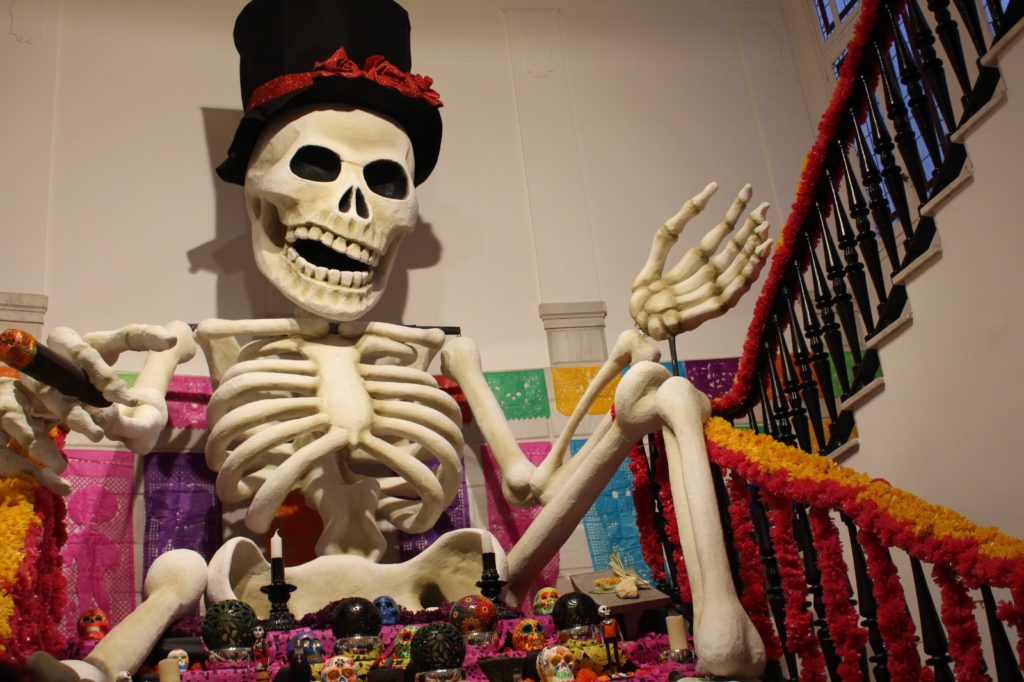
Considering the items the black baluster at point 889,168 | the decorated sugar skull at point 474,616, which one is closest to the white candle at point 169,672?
the decorated sugar skull at point 474,616

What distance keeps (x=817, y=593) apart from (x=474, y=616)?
3.81 feet

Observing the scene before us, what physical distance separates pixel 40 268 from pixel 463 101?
2601 millimetres

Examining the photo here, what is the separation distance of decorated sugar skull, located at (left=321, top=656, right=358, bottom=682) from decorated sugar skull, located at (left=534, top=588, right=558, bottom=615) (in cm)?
107

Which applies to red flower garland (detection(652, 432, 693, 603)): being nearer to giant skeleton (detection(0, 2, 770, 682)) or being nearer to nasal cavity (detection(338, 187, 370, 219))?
giant skeleton (detection(0, 2, 770, 682))

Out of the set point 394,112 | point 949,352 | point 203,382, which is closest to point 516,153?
point 394,112

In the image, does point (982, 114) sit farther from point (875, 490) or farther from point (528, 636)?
point (528, 636)

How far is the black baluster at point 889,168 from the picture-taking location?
3.53 metres

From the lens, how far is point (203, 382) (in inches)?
200

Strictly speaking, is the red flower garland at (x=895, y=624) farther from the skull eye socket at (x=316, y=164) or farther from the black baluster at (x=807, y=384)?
the skull eye socket at (x=316, y=164)

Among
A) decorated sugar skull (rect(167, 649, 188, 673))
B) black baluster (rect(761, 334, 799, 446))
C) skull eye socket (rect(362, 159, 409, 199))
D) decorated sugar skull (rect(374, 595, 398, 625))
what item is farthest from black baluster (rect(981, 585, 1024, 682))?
skull eye socket (rect(362, 159, 409, 199))

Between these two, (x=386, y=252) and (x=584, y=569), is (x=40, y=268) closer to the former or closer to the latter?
(x=386, y=252)

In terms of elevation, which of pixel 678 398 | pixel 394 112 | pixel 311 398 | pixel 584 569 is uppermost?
pixel 394 112

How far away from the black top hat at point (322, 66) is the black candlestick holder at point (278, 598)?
2.00 m

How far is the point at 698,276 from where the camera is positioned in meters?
4.18
